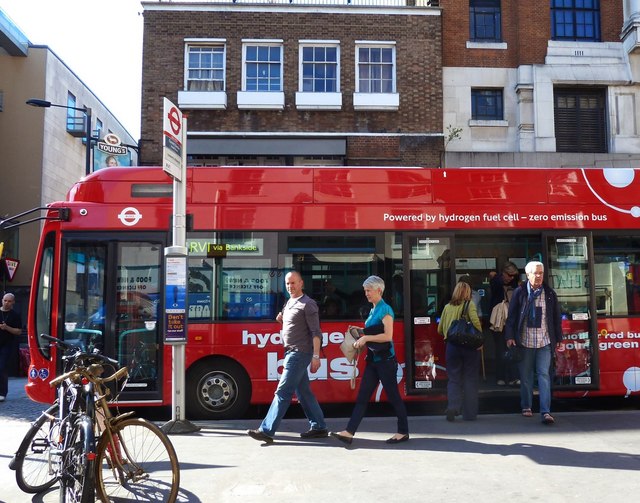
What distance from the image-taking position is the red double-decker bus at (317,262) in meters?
7.62

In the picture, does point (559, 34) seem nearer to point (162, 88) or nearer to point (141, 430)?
point (162, 88)

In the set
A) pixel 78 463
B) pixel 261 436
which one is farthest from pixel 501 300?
pixel 78 463

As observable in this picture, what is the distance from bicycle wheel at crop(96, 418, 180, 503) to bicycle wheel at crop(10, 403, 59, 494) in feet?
1.50

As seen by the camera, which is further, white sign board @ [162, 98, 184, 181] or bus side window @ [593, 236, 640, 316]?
bus side window @ [593, 236, 640, 316]

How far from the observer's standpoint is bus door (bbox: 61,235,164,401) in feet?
24.7

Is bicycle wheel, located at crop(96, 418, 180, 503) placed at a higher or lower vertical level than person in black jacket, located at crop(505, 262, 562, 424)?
lower

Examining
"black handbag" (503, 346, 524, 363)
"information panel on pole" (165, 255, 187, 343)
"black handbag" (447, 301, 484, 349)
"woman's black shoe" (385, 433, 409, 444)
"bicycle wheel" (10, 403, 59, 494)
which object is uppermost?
"information panel on pole" (165, 255, 187, 343)

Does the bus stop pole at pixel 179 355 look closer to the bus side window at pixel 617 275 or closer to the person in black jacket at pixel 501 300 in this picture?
the person in black jacket at pixel 501 300

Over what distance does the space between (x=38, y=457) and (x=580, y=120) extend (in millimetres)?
19288

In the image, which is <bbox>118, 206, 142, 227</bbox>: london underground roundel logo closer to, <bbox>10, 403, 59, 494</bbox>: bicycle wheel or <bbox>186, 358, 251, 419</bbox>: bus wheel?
<bbox>186, 358, 251, 419</bbox>: bus wheel

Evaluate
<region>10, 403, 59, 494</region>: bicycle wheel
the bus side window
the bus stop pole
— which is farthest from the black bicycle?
the bus side window

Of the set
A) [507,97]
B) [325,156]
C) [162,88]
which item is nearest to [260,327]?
[325,156]

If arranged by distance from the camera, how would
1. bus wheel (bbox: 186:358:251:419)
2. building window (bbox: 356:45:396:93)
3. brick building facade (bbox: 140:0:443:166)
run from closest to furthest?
bus wheel (bbox: 186:358:251:419) → brick building facade (bbox: 140:0:443:166) → building window (bbox: 356:45:396:93)

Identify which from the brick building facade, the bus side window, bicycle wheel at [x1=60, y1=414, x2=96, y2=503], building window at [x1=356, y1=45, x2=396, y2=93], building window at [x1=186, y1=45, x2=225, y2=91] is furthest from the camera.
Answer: building window at [x1=356, y1=45, x2=396, y2=93]
